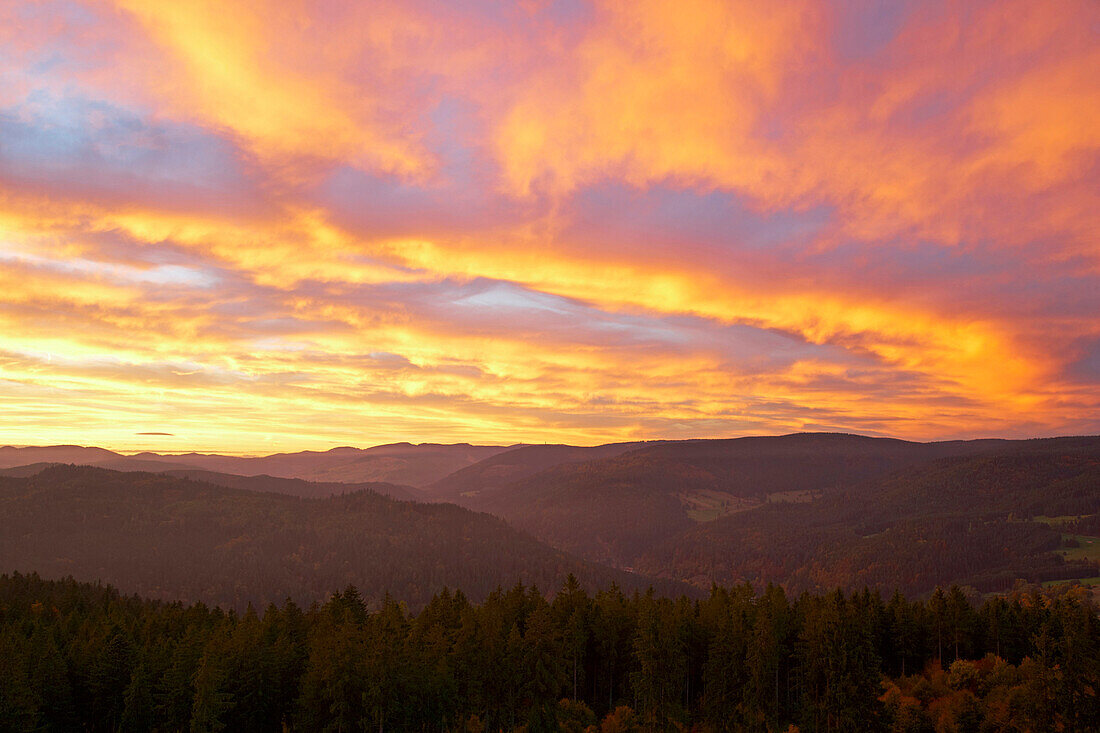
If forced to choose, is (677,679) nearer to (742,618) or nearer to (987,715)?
(742,618)

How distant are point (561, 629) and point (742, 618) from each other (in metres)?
23.9

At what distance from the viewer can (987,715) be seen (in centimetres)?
7156

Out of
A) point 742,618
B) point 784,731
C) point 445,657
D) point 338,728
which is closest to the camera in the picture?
point 338,728

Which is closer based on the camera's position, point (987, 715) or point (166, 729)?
point (166, 729)

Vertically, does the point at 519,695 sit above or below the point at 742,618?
below

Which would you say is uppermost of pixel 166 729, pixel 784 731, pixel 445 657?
pixel 445 657

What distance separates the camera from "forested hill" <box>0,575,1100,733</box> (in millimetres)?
62656

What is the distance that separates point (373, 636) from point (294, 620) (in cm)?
2665

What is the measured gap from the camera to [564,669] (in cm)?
7481

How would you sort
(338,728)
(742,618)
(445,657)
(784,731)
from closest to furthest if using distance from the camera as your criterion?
1. (338,728)
2. (445,657)
3. (784,731)
4. (742,618)

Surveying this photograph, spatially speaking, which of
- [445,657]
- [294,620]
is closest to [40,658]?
[294,620]

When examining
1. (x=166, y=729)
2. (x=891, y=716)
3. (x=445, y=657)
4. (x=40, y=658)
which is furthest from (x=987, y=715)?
(x=40, y=658)

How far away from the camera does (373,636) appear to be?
2514 inches

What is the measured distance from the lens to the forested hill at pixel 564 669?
62.7 metres
